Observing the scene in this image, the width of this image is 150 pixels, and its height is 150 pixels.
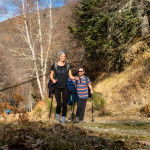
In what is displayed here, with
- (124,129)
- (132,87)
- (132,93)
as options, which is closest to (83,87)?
(124,129)

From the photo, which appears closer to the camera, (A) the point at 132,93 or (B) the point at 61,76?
(B) the point at 61,76

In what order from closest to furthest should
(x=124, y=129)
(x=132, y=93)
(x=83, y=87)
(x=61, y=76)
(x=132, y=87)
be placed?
(x=124, y=129) → (x=61, y=76) → (x=83, y=87) → (x=132, y=93) → (x=132, y=87)

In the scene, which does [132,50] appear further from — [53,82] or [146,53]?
[53,82]

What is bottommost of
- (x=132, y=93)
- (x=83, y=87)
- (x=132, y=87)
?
(x=132, y=93)

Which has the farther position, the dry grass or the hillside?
the dry grass

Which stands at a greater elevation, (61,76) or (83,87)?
(61,76)

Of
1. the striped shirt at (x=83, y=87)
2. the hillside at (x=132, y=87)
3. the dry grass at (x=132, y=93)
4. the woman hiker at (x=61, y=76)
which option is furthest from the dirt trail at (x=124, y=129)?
the dry grass at (x=132, y=93)

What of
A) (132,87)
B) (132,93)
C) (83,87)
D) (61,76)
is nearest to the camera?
(61,76)

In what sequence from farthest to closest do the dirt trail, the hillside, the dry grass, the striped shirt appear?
the dry grass
the hillside
the striped shirt
the dirt trail

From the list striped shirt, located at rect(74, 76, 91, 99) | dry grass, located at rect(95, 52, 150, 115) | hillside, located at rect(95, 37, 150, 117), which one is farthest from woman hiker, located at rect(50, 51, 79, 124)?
dry grass, located at rect(95, 52, 150, 115)

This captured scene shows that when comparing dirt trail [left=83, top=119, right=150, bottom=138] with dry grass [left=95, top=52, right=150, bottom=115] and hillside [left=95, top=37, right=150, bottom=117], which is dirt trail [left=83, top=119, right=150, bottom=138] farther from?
dry grass [left=95, top=52, right=150, bottom=115]

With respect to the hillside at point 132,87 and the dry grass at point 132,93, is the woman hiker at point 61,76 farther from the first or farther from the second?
the dry grass at point 132,93

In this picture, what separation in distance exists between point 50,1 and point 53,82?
14.2m

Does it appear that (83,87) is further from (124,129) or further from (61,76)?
(124,129)
